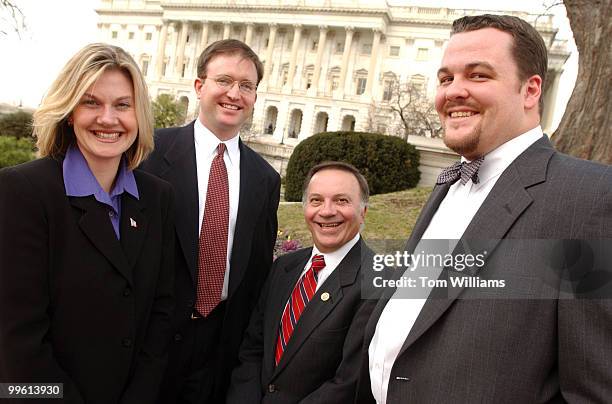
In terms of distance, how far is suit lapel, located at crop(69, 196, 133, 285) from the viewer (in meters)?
2.52

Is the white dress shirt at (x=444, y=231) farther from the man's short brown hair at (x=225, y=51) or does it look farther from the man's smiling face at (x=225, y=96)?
the man's short brown hair at (x=225, y=51)

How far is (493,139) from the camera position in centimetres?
222

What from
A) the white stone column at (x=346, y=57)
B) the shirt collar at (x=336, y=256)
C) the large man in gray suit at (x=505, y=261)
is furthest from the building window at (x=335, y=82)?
the large man in gray suit at (x=505, y=261)

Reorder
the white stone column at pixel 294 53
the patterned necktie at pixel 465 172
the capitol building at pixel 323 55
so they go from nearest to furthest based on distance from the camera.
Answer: the patterned necktie at pixel 465 172 < the capitol building at pixel 323 55 < the white stone column at pixel 294 53

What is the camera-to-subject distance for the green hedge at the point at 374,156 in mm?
15453

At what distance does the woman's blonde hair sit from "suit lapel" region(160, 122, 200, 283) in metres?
1.04

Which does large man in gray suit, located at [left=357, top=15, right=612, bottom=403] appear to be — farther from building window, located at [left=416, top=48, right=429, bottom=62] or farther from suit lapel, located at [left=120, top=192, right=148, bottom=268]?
building window, located at [left=416, top=48, right=429, bottom=62]

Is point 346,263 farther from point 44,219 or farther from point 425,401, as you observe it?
point 44,219

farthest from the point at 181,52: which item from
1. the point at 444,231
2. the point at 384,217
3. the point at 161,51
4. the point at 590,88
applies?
the point at 444,231

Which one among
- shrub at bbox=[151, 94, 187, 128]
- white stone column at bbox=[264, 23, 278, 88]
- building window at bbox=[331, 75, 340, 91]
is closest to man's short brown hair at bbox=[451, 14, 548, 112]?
shrub at bbox=[151, 94, 187, 128]

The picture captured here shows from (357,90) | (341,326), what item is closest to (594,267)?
(341,326)

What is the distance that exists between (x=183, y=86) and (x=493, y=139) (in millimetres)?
69559

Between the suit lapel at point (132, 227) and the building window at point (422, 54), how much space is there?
60.8 meters

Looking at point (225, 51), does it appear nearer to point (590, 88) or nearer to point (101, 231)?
point (101, 231)
